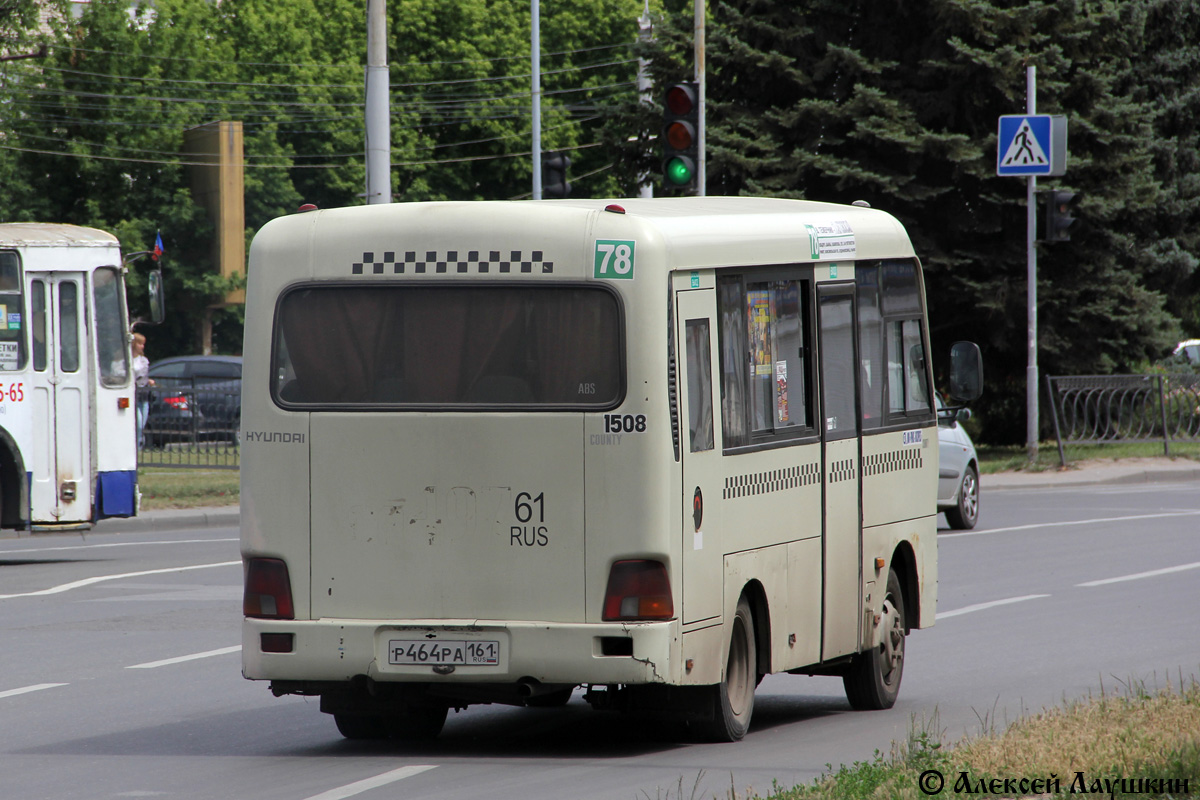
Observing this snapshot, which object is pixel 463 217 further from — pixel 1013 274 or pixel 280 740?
pixel 1013 274

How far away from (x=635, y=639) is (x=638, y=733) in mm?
1300

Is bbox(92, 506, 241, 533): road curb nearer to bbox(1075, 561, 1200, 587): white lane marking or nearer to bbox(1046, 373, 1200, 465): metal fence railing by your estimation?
bbox(1075, 561, 1200, 587): white lane marking

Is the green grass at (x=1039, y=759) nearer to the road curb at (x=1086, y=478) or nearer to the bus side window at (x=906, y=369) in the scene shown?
the bus side window at (x=906, y=369)

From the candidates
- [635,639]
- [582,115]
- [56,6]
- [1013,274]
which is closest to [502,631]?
[635,639]

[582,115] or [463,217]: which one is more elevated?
[582,115]

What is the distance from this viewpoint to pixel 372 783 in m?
7.59

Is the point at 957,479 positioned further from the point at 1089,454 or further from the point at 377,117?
the point at 1089,454

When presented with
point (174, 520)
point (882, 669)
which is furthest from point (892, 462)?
point (174, 520)

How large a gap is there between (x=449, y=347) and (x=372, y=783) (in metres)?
1.89

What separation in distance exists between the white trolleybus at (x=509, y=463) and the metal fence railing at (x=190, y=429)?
20028 mm

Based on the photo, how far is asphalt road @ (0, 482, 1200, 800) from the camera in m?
7.72

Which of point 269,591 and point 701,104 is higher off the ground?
point 701,104

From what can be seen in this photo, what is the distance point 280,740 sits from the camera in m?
8.87

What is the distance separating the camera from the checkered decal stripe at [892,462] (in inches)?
384
